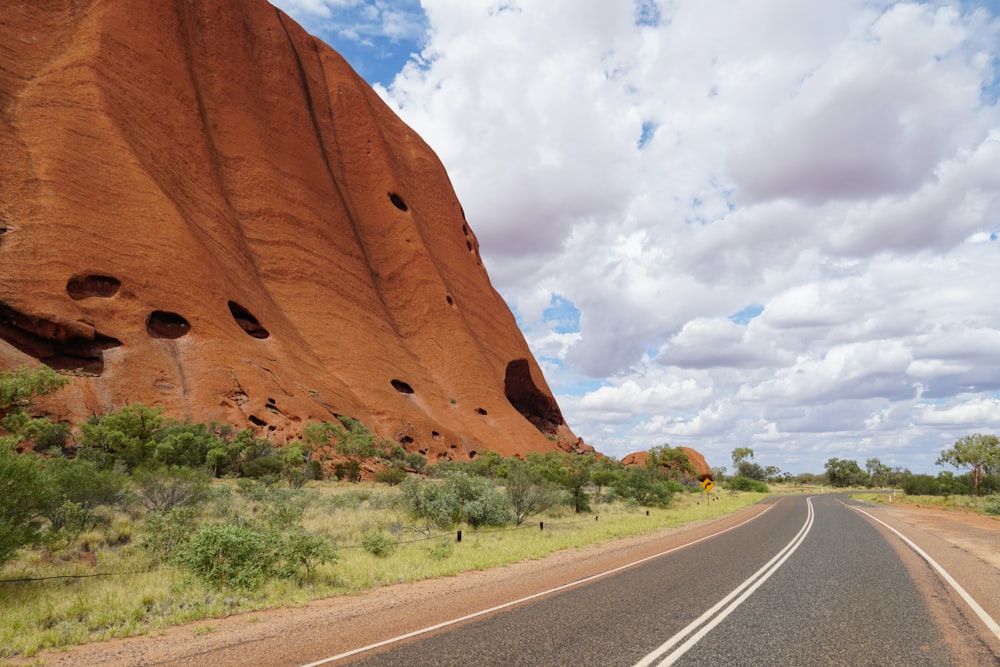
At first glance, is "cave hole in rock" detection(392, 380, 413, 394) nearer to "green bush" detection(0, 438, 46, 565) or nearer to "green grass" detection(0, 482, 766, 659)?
"green grass" detection(0, 482, 766, 659)

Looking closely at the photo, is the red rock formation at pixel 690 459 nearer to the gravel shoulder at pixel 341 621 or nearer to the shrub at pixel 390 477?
the shrub at pixel 390 477

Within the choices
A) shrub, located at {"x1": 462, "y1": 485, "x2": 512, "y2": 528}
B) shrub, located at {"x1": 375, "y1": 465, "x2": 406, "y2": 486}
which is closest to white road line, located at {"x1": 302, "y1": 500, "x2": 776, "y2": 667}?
shrub, located at {"x1": 462, "y1": 485, "x2": 512, "y2": 528}

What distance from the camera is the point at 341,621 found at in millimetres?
7066

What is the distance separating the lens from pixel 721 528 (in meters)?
20.7

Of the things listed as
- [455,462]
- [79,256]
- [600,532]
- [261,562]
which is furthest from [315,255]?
[261,562]

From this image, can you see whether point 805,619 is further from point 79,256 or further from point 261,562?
point 79,256

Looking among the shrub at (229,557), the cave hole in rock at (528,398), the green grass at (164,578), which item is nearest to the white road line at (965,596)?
the green grass at (164,578)

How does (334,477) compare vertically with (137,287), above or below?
below

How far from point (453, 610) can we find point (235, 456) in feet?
88.8

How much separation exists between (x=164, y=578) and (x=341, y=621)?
4218mm

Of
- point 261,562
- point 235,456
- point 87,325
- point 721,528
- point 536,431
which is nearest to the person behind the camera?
point 261,562

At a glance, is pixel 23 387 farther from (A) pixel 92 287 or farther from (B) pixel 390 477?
(B) pixel 390 477

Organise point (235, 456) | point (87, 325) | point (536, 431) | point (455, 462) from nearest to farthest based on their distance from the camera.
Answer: point (235, 456) → point (87, 325) → point (455, 462) → point (536, 431)

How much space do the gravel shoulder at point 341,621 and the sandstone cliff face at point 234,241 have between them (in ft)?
93.5
